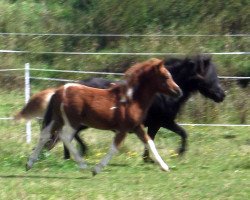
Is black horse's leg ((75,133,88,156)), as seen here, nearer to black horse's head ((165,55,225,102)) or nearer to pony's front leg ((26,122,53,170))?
pony's front leg ((26,122,53,170))

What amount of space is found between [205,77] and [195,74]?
0.18 metres

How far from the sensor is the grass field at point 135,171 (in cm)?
838

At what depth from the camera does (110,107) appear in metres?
9.55

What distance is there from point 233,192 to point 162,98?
317cm

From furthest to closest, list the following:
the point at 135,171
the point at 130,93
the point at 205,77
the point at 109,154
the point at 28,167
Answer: the point at 205,77 → the point at 135,171 → the point at 28,167 → the point at 130,93 → the point at 109,154

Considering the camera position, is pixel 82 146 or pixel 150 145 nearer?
pixel 150 145

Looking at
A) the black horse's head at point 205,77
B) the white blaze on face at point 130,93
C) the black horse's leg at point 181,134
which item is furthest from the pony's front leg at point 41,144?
the black horse's head at point 205,77

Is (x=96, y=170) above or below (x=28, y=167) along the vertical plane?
above

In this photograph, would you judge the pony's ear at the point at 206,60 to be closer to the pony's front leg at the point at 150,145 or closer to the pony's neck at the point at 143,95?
the pony's neck at the point at 143,95

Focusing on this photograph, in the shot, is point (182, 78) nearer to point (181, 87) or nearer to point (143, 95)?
point (181, 87)

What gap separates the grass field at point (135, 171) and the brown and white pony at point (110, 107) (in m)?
0.35

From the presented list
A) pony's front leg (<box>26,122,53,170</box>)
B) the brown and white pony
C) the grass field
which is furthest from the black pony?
the brown and white pony

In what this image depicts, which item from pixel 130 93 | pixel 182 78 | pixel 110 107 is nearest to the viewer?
pixel 110 107

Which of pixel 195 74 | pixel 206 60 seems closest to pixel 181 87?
pixel 195 74
